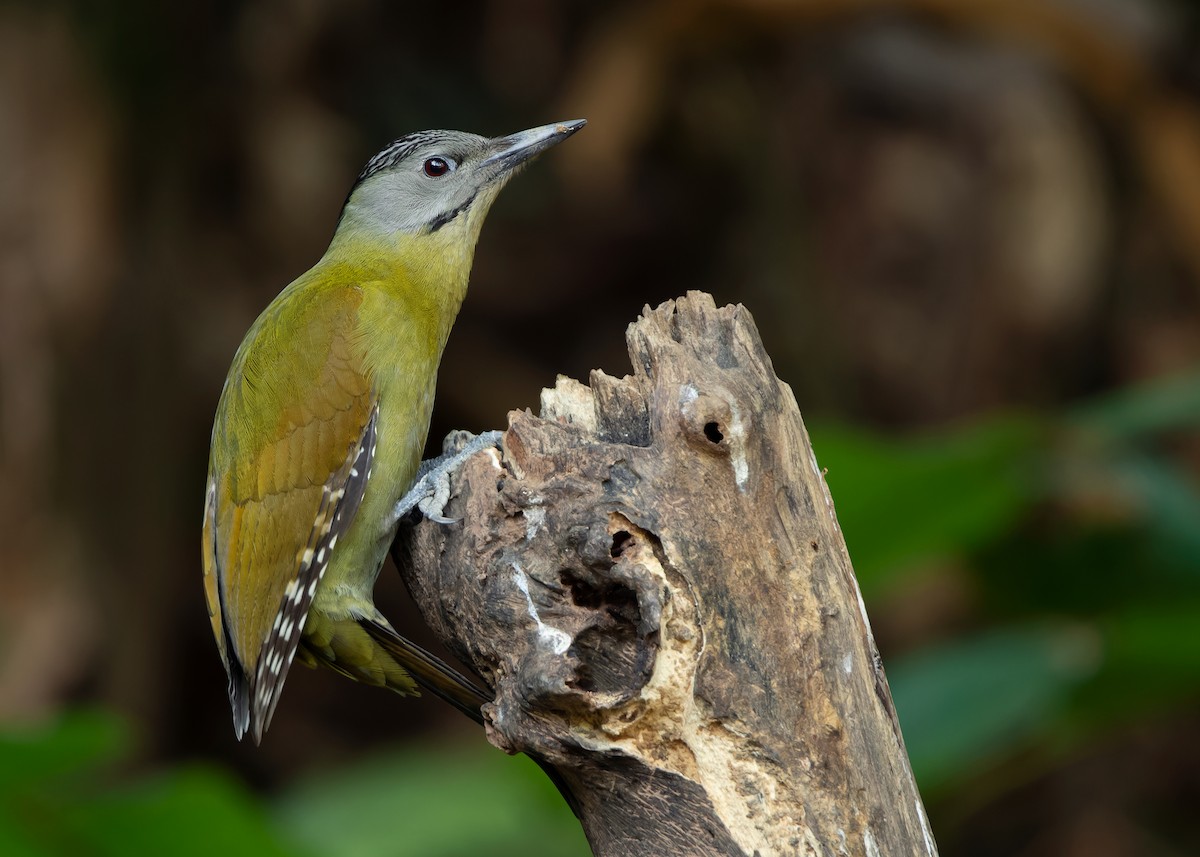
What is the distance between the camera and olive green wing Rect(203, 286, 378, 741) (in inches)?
144

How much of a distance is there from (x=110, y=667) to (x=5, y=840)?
10.4 feet

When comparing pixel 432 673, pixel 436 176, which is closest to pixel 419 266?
pixel 436 176

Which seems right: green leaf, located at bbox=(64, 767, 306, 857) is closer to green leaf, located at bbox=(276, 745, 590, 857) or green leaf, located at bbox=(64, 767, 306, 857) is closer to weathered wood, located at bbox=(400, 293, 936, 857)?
green leaf, located at bbox=(276, 745, 590, 857)

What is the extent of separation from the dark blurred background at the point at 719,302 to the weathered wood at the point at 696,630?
1822 mm

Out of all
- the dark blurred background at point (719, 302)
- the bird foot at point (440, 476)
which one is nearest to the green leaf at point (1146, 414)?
the dark blurred background at point (719, 302)

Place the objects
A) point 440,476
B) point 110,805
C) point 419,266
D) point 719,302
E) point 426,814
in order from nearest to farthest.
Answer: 1. point 440,476
2. point 110,805
3. point 419,266
4. point 426,814
5. point 719,302

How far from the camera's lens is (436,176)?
437 centimetres

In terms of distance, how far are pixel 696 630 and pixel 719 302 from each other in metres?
6.18

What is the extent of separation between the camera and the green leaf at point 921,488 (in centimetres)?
432

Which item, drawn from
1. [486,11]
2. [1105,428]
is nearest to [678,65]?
[486,11]

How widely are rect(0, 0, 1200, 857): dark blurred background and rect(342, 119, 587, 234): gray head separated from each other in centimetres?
134

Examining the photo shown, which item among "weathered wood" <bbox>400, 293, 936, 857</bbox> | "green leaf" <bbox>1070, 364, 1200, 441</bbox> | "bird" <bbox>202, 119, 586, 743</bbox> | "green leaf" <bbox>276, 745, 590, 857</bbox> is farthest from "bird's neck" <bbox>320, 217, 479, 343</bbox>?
"green leaf" <bbox>1070, 364, 1200, 441</bbox>

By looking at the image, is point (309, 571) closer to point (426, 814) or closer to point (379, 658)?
point (379, 658)

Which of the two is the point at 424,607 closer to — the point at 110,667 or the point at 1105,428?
the point at 1105,428
